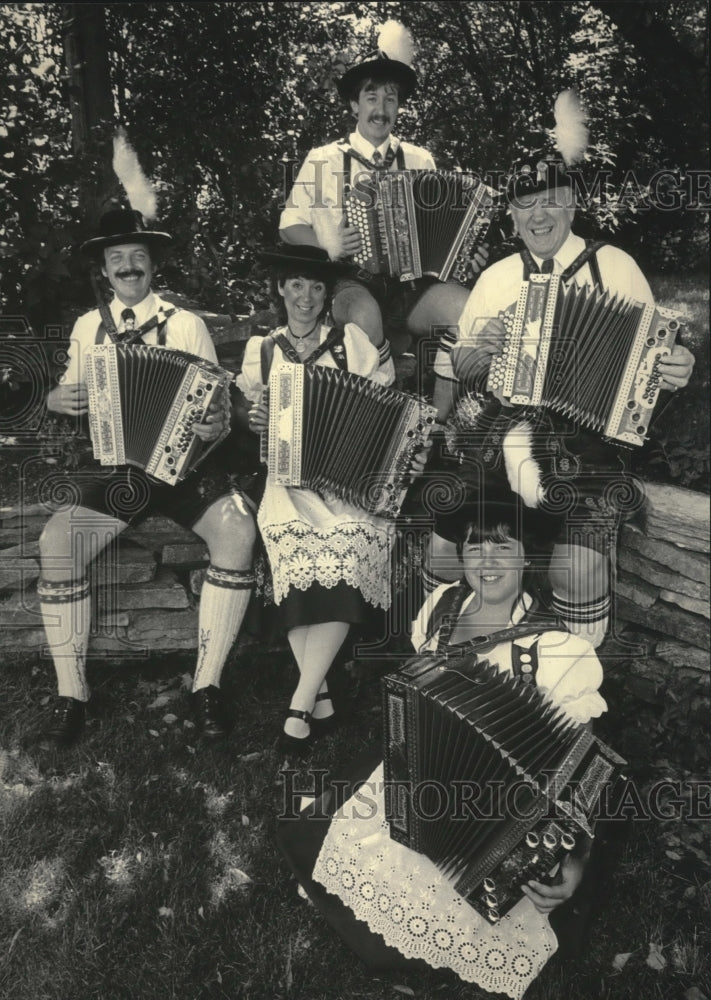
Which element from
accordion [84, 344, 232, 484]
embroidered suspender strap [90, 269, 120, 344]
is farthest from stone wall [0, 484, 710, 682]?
embroidered suspender strap [90, 269, 120, 344]

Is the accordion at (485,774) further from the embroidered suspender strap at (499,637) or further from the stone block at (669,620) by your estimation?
the stone block at (669,620)

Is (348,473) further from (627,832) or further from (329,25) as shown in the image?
(329,25)

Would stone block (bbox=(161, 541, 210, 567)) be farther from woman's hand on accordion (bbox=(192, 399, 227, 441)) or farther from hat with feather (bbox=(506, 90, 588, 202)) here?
hat with feather (bbox=(506, 90, 588, 202))

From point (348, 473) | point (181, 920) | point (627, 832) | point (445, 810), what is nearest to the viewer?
point (445, 810)

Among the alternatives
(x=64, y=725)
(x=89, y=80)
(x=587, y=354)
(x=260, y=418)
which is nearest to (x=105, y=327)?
(x=260, y=418)

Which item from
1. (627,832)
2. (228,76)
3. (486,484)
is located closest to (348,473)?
(486,484)

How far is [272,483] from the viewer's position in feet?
11.5

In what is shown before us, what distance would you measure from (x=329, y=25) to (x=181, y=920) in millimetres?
4232

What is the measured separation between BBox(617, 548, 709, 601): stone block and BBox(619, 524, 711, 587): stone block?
19 millimetres

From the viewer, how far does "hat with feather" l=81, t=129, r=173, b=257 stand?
3578 mm

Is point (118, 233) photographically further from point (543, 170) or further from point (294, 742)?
point (294, 742)

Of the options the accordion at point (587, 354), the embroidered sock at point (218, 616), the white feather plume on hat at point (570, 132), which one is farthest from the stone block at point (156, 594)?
the white feather plume on hat at point (570, 132)

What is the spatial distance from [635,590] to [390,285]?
1722 mm

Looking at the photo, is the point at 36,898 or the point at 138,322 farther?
the point at 138,322
